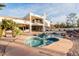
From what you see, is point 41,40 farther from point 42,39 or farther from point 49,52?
point 49,52

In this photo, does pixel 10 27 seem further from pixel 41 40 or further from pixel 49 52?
pixel 49 52

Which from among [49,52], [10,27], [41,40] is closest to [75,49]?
[49,52]

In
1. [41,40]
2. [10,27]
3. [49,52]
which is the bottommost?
[49,52]

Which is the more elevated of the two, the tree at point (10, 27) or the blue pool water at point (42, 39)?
the tree at point (10, 27)

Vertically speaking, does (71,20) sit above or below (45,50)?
above

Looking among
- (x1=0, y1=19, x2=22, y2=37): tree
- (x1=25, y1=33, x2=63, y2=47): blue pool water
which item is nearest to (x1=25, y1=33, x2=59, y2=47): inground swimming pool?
(x1=25, y1=33, x2=63, y2=47): blue pool water

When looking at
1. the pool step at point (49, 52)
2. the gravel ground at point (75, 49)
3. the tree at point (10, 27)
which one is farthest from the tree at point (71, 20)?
the tree at point (10, 27)

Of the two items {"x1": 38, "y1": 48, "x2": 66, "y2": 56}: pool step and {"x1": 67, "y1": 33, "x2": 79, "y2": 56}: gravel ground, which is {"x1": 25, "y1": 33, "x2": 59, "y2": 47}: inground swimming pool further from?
{"x1": 67, "y1": 33, "x2": 79, "y2": 56}: gravel ground

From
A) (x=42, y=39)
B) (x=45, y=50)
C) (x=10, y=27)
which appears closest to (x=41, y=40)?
(x=42, y=39)

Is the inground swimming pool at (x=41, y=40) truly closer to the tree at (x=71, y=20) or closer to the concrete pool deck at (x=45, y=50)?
the concrete pool deck at (x=45, y=50)

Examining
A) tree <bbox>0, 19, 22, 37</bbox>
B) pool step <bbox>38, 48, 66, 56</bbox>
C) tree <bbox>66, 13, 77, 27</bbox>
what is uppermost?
tree <bbox>66, 13, 77, 27</bbox>

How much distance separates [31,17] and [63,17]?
0.37 metres

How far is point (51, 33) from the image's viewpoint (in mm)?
2469

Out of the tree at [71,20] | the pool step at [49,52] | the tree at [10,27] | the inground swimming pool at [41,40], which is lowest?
the pool step at [49,52]
